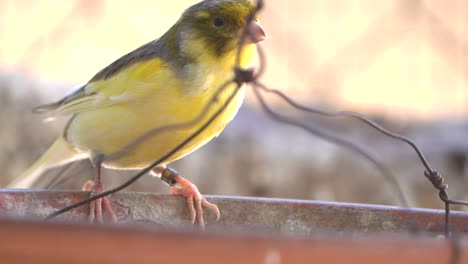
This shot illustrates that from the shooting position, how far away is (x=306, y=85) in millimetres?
7250

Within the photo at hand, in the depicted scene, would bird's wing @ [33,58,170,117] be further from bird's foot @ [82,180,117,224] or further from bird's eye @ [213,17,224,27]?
bird's foot @ [82,180,117,224]

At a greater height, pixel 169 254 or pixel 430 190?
pixel 169 254

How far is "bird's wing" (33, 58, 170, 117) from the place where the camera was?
3002 millimetres

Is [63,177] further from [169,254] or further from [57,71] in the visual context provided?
[57,71]

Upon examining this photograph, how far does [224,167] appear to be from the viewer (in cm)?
514

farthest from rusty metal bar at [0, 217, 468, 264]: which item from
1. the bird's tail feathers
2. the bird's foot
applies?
the bird's tail feathers

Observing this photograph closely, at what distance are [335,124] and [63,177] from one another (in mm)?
2130

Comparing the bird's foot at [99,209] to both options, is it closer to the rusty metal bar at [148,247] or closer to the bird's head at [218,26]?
the bird's head at [218,26]

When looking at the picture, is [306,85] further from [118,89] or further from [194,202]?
[194,202]

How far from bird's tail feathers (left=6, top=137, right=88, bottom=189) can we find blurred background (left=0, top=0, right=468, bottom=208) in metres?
0.29

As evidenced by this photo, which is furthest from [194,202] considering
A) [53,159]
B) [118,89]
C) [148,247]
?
[148,247]

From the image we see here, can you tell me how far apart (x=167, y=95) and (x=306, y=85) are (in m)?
4.44

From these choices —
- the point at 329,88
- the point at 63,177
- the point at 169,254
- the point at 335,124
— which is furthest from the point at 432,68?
the point at 169,254

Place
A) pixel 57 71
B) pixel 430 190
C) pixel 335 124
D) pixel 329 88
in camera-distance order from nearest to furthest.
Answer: pixel 430 190 < pixel 335 124 < pixel 329 88 < pixel 57 71
